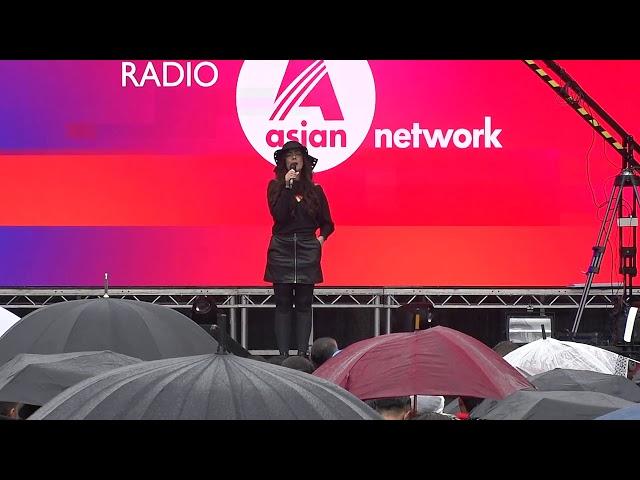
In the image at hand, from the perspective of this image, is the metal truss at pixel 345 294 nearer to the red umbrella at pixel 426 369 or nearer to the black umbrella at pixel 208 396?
the red umbrella at pixel 426 369

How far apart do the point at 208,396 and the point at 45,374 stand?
153cm

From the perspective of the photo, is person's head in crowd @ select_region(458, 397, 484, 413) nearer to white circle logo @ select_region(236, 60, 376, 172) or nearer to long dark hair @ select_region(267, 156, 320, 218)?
long dark hair @ select_region(267, 156, 320, 218)

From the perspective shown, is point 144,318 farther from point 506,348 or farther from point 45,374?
point 506,348

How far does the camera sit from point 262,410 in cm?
294

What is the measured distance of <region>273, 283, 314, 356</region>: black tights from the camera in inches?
350

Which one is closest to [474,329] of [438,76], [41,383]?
[438,76]

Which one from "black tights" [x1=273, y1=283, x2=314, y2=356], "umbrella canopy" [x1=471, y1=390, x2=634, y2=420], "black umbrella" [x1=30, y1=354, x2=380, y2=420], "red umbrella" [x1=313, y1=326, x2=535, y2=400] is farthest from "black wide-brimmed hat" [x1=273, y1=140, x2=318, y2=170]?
"black umbrella" [x1=30, y1=354, x2=380, y2=420]

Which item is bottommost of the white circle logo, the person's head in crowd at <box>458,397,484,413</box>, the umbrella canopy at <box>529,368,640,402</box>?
the person's head in crowd at <box>458,397,484,413</box>

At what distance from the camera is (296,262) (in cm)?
897

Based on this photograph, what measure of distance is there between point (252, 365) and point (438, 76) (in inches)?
309

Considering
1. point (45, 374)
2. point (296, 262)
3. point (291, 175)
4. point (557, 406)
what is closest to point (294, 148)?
point (291, 175)

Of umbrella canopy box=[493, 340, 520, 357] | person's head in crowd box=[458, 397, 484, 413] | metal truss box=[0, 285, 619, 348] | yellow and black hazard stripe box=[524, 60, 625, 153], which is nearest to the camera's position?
person's head in crowd box=[458, 397, 484, 413]

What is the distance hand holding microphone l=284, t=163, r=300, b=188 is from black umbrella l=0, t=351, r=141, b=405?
4313 millimetres
